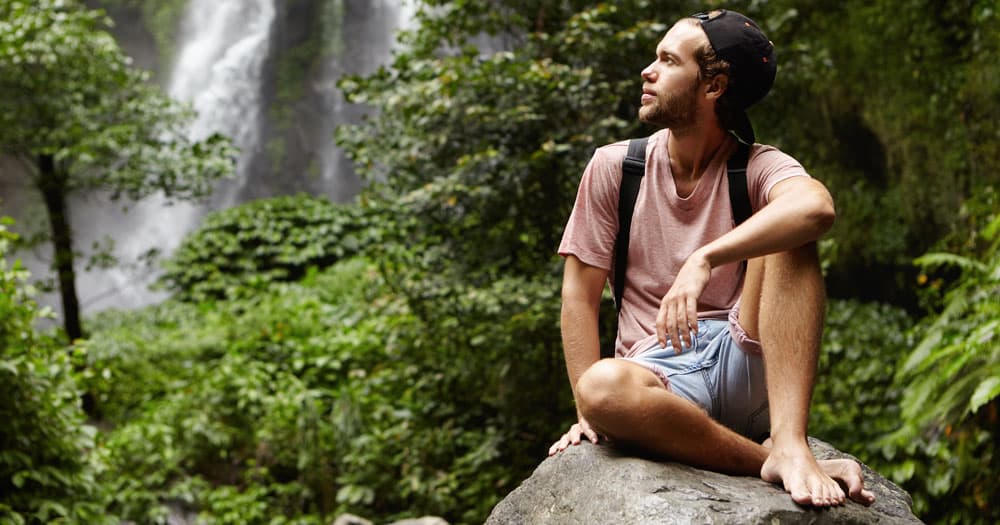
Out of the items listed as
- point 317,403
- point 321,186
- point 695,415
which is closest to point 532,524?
point 695,415

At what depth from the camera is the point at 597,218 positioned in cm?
270

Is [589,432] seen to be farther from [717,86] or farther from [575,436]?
[717,86]

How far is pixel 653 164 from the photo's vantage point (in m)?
2.69

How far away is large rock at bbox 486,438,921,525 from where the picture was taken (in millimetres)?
2199

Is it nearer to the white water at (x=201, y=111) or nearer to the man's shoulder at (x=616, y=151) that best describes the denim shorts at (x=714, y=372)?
the man's shoulder at (x=616, y=151)

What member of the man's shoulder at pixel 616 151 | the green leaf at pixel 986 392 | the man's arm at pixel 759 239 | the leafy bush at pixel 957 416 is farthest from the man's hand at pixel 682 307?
the leafy bush at pixel 957 416

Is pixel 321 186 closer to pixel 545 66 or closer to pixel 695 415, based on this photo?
pixel 545 66

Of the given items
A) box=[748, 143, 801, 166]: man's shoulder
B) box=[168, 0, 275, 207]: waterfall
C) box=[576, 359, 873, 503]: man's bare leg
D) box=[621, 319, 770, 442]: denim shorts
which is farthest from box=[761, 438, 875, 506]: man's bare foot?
box=[168, 0, 275, 207]: waterfall

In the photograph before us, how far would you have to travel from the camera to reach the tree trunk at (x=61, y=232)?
28.2ft

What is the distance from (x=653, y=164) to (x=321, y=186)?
48.6 ft

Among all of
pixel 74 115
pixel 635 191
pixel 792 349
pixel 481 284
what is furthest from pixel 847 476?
pixel 74 115

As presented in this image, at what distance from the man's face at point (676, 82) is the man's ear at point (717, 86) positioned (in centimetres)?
2

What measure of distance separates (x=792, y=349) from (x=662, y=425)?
1.32 feet

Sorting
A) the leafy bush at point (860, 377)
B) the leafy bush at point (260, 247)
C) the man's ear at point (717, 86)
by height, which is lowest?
the leafy bush at point (860, 377)
